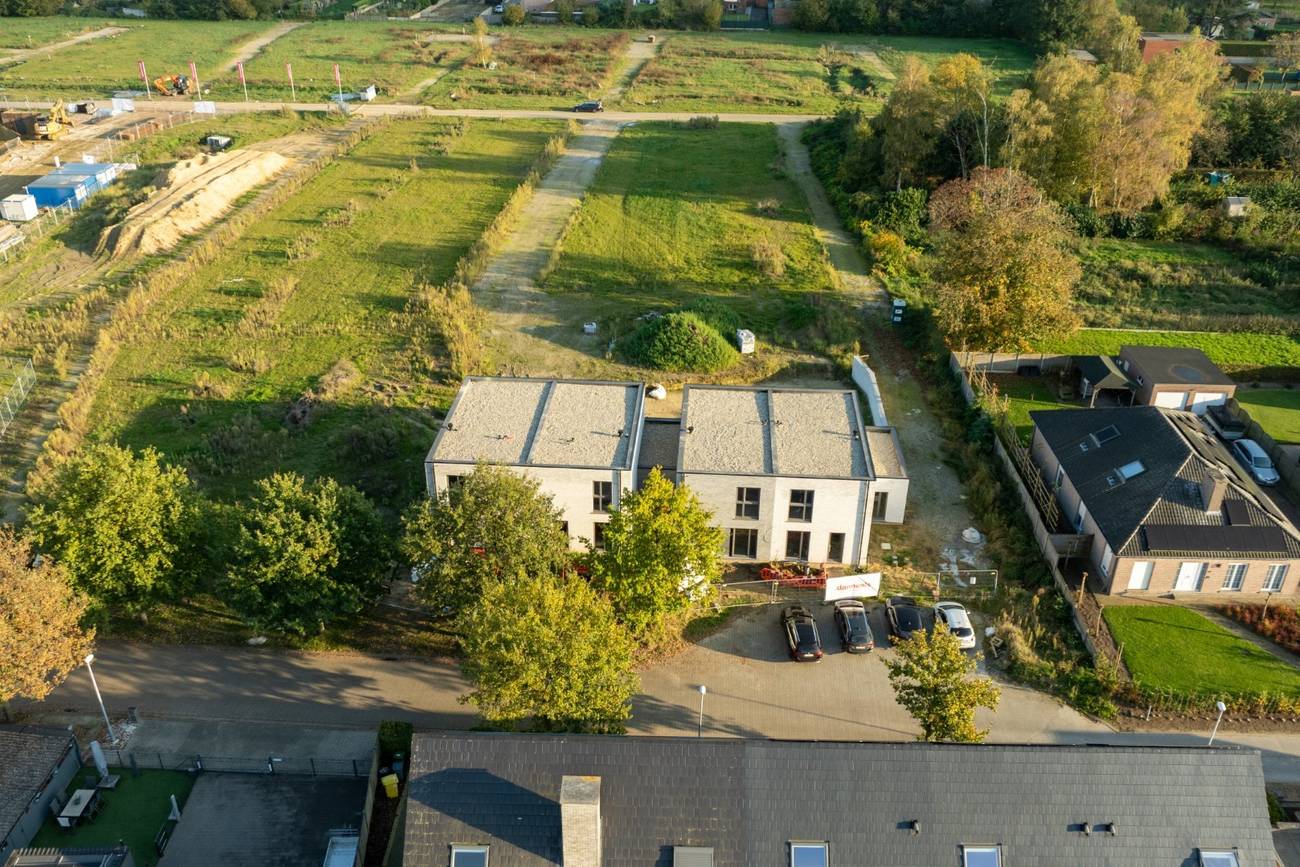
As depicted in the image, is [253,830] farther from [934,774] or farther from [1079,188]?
[1079,188]

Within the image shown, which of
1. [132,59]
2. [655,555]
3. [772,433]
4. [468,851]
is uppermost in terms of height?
[132,59]

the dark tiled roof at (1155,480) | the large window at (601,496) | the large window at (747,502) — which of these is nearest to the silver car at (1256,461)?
the dark tiled roof at (1155,480)

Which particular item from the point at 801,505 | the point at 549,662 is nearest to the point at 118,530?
the point at 549,662

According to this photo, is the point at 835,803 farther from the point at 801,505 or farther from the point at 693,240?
the point at 693,240

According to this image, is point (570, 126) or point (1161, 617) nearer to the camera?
point (1161, 617)

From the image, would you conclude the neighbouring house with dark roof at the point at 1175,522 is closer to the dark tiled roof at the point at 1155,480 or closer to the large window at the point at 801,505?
the dark tiled roof at the point at 1155,480

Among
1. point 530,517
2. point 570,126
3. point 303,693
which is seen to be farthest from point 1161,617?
point 570,126
